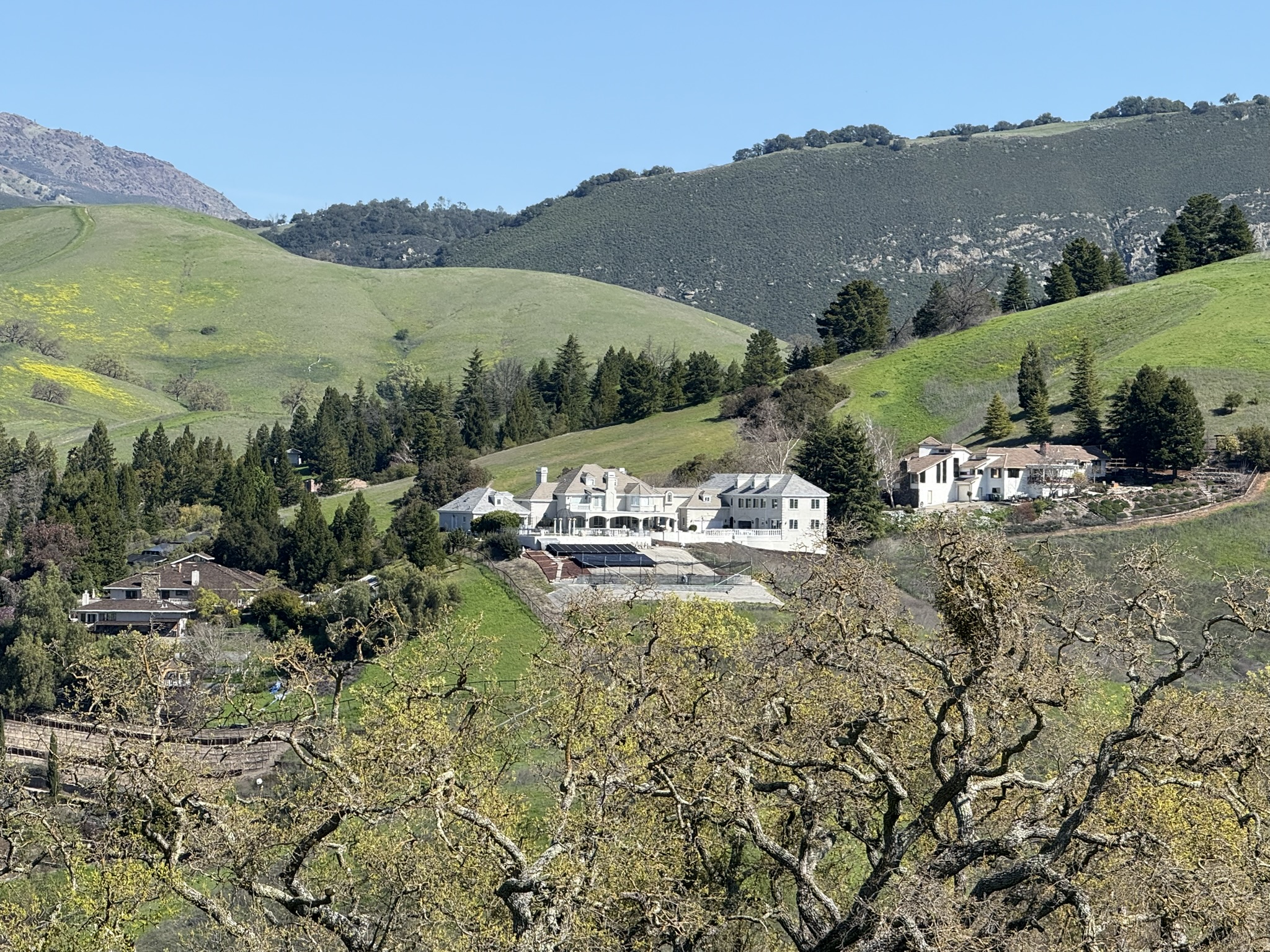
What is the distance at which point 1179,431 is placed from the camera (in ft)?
248

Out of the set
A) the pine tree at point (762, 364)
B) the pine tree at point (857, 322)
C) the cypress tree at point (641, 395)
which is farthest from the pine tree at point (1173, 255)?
the cypress tree at point (641, 395)

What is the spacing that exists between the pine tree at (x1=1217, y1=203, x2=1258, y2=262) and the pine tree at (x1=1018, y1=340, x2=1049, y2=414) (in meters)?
33.5

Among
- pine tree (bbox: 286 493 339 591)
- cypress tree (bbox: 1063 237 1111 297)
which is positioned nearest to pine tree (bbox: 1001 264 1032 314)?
cypress tree (bbox: 1063 237 1111 297)

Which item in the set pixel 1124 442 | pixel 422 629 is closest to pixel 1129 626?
pixel 422 629

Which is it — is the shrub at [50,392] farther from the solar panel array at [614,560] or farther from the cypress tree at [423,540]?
the solar panel array at [614,560]

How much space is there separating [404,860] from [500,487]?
240 feet

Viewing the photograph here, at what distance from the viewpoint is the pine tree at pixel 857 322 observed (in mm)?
115750

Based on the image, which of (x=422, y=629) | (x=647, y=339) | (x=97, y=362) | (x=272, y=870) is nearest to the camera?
(x=272, y=870)

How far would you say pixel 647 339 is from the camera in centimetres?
19225

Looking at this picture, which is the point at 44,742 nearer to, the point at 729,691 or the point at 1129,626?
the point at 729,691

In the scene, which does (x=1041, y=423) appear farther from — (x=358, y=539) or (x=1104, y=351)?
(x=358, y=539)

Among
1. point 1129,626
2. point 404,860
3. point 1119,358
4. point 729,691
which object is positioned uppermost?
point 1119,358

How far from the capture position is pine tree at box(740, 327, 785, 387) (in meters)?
107

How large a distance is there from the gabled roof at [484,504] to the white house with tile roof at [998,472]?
22.8 meters
